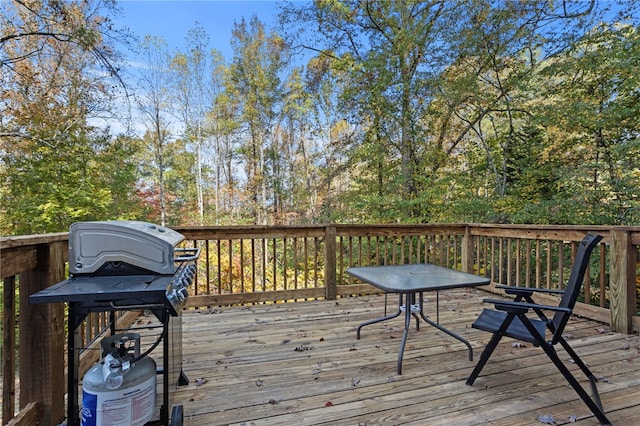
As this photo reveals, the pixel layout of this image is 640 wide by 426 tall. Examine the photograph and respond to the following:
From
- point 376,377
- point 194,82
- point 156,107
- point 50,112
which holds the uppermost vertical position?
point 194,82

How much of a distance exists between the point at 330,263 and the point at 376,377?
82.0 inches

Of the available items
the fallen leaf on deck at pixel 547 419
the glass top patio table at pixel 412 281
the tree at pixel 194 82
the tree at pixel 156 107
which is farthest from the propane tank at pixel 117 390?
the tree at pixel 194 82

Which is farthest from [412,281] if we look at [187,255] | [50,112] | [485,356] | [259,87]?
[259,87]

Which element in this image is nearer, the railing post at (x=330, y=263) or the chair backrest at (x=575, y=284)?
the chair backrest at (x=575, y=284)

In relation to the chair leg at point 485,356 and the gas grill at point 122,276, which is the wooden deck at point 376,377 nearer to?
the chair leg at point 485,356

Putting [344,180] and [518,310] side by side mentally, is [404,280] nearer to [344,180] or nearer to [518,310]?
[518,310]

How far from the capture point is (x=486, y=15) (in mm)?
6895

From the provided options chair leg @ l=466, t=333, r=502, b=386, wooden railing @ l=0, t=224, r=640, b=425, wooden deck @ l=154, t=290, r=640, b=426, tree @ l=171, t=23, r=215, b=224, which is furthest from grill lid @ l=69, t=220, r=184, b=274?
tree @ l=171, t=23, r=215, b=224

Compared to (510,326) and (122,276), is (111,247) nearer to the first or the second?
(122,276)

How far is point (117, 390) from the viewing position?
4.33 feet

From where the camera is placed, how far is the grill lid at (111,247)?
149 cm

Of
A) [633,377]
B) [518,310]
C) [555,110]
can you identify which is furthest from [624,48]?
[518,310]

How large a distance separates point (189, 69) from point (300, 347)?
11.7 meters

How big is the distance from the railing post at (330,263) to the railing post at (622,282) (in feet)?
9.07
